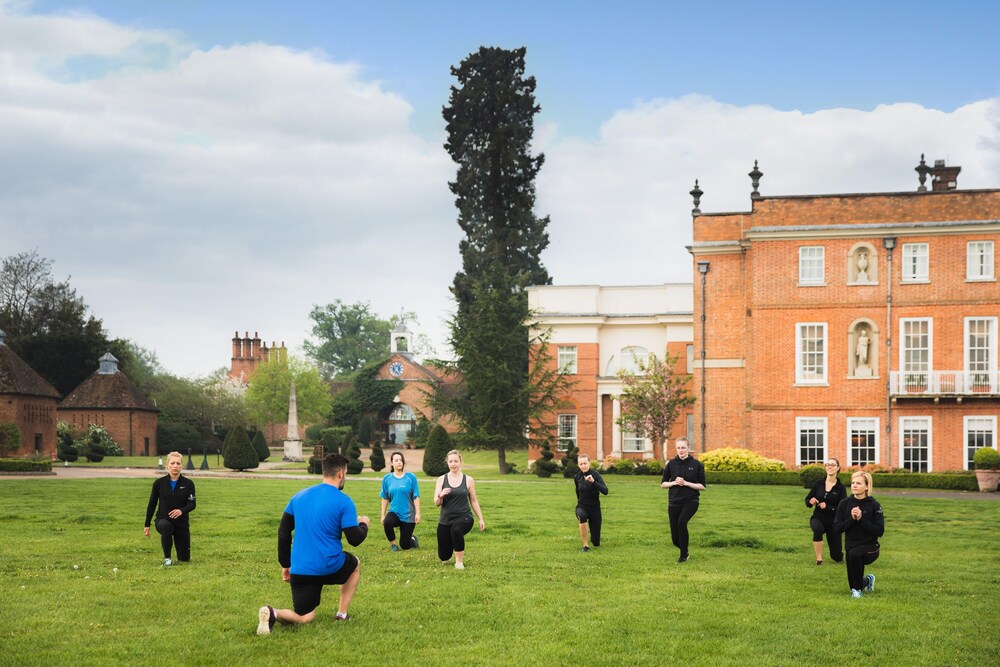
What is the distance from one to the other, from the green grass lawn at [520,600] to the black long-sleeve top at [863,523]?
2.27 ft

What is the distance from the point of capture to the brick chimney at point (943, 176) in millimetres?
48031

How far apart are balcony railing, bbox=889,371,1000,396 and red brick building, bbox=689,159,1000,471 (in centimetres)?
4

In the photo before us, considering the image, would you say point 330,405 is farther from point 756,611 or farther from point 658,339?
point 756,611

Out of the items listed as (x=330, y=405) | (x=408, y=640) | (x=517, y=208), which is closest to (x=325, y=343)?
(x=330, y=405)

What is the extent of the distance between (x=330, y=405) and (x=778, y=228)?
2045 inches

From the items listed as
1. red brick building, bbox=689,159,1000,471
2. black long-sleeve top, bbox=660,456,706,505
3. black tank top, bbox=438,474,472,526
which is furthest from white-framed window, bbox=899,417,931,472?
black tank top, bbox=438,474,472,526

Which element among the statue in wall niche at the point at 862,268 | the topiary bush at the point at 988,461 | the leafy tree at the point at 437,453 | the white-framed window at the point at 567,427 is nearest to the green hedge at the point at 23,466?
the leafy tree at the point at 437,453

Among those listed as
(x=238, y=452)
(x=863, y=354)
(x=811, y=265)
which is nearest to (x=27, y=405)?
(x=238, y=452)

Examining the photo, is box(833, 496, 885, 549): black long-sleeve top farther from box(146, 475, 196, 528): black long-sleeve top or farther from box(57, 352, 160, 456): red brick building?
box(57, 352, 160, 456): red brick building

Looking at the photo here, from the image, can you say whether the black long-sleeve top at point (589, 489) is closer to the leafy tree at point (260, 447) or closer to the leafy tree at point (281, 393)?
the leafy tree at point (260, 447)

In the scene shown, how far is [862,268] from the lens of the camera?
42.7 meters

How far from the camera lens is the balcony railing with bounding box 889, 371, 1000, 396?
41031mm

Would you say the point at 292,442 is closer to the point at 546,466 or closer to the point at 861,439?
the point at 546,466

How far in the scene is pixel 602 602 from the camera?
12281 millimetres
